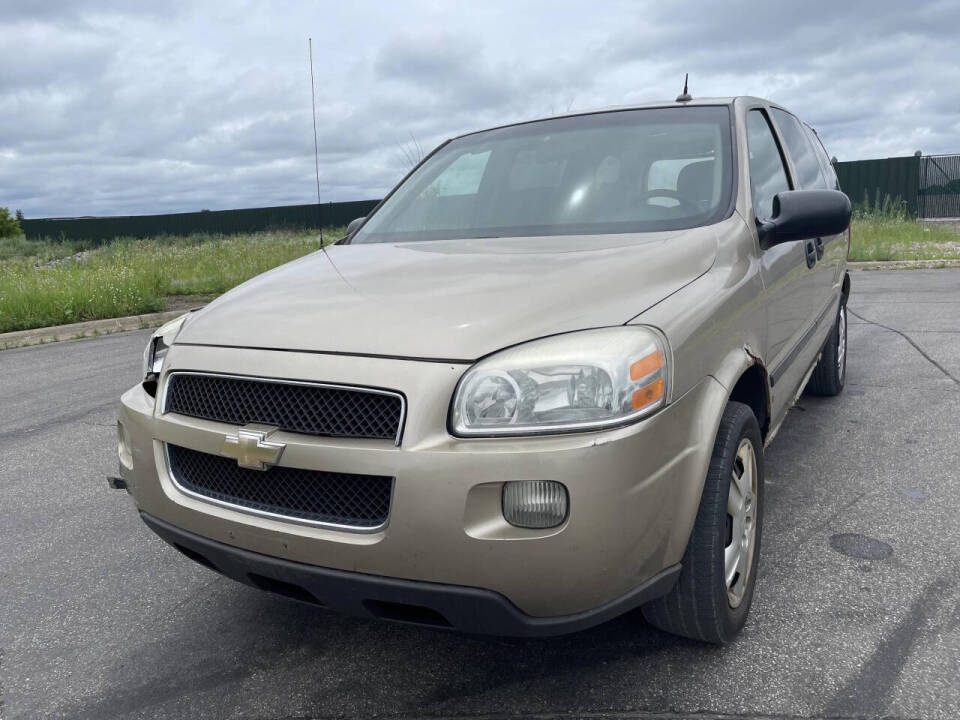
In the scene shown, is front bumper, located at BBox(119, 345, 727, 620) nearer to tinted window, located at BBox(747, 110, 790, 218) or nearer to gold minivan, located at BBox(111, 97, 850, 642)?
gold minivan, located at BBox(111, 97, 850, 642)

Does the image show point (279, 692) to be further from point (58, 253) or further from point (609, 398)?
point (58, 253)

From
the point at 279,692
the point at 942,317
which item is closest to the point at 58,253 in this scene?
the point at 942,317

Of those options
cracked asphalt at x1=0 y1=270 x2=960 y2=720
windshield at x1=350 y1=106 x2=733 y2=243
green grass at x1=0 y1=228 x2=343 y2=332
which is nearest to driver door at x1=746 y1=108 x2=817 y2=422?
windshield at x1=350 y1=106 x2=733 y2=243

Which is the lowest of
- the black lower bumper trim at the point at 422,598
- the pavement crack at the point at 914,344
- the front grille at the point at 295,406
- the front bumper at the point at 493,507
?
the pavement crack at the point at 914,344

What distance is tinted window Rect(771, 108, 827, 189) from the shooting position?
4140 millimetres

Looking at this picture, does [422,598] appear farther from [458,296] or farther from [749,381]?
[749,381]

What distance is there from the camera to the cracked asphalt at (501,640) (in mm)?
2277

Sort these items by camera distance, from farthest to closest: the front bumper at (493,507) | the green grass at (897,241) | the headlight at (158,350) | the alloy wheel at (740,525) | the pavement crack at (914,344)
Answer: the green grass at (897,241), the pavement crack at (914,344), the headlight at (158,350), the alloy wheel at (740,525), the front bumper at (493,507)

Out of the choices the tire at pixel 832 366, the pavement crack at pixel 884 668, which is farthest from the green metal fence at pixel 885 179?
the pavement crack at pixel 884 668

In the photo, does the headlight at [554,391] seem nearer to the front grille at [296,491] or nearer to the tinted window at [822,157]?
the front grille at [296,491]

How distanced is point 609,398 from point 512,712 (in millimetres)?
944

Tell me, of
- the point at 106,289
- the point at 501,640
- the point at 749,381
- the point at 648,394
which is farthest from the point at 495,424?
the point at 106,289

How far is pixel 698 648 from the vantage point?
8.16 feet

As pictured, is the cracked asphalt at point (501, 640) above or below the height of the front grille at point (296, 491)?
below
